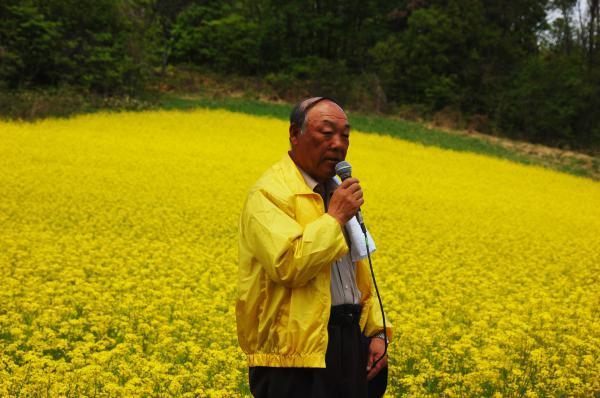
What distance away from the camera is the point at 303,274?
6.76 feet

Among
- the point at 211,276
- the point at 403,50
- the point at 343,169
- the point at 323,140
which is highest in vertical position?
the point at 403,50

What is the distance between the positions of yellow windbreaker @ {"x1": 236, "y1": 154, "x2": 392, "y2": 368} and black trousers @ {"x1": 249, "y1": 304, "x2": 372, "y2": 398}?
78 mm

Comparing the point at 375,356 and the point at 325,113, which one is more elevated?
the point at 325,113

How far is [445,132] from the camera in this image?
2914 centimetres

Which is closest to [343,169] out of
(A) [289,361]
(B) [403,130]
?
(A) [289,361]

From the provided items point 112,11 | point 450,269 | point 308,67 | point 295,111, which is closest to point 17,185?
point 450,269

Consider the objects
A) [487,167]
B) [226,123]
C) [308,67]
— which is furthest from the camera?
[308,67]

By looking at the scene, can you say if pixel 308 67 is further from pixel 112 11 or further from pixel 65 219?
pixel 65 219

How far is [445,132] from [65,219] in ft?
73.5

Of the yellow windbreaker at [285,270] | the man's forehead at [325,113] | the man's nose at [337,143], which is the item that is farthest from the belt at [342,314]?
the man's forehead at [325,113]

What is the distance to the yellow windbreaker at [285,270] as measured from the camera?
206 centimetres

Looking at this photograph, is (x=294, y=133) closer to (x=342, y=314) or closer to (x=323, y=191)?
(x=323, y=191)

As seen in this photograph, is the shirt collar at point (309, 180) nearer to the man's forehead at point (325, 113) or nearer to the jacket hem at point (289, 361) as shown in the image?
the man's forehead at point (325, 113)

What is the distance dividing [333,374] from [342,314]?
0.73 ft
